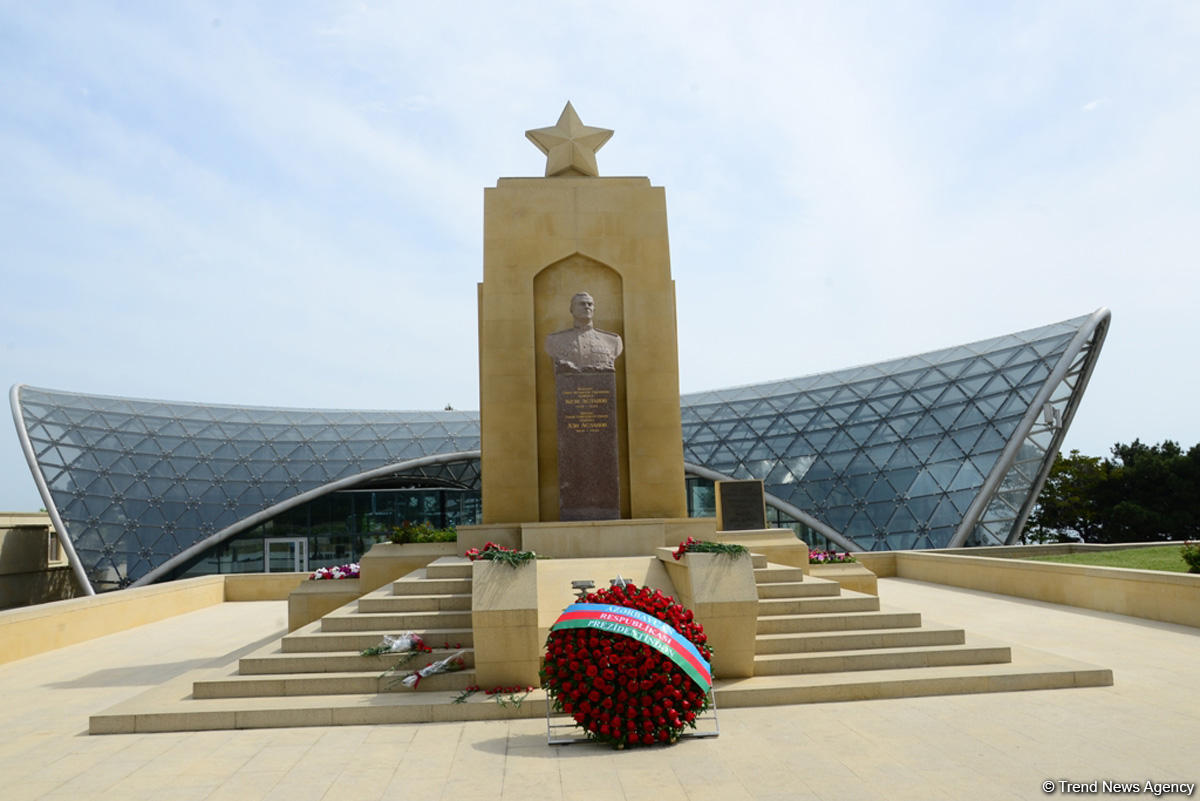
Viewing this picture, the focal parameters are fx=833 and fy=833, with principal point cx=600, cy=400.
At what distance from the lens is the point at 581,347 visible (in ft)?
51.1

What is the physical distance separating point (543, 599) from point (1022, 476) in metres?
28.0

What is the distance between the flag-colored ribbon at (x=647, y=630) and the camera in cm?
724

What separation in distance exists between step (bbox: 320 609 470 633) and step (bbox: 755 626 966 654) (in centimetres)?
377

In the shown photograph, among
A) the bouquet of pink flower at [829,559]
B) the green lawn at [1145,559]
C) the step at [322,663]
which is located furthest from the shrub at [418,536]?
the green lawn at [1145,559]

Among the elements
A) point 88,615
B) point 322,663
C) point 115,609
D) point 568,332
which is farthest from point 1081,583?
point 115,609

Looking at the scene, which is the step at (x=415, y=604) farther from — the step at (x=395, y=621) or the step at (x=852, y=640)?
the step at (x=852, y=640)

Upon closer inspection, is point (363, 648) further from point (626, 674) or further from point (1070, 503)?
point (1070, 503)

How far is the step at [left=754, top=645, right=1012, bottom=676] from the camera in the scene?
9.33 m

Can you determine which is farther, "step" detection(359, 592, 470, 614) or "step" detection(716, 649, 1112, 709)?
"step" detection(359, 592, 470, 614)

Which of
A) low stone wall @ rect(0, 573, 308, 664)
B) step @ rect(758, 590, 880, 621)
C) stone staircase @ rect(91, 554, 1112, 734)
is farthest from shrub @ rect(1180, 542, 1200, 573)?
low stone wall @ rect(0, 573, 308, 664)

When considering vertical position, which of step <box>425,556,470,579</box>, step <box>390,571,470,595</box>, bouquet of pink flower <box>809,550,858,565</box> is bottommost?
bouquet of pink flower <box>809,550,858,565</box>

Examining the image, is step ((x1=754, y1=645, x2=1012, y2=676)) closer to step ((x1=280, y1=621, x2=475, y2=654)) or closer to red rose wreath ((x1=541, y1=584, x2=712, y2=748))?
red rose wreath ((x1=541, y1=584, x2=712, y2=748))

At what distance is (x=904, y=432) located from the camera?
121ft

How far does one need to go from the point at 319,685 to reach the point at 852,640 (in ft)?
20.0
